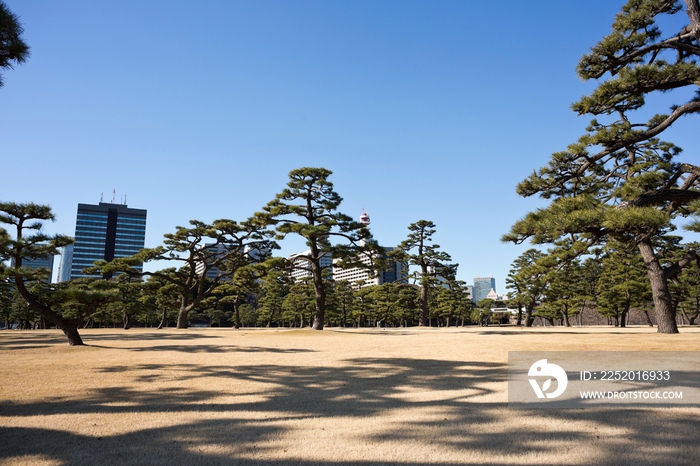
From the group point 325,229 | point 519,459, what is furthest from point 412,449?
point 325,229

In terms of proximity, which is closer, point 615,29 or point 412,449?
point 412,449

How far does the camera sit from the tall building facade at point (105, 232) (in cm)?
9806

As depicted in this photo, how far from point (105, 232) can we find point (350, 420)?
113 metres

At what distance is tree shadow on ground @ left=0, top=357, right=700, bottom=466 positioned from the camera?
8.89 feet

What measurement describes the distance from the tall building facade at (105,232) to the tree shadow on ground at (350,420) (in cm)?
10649

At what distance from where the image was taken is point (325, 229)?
60.3 feet

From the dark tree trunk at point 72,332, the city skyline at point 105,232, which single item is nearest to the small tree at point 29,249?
the dark tree trunk at point 72,332

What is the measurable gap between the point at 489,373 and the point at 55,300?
10.5m

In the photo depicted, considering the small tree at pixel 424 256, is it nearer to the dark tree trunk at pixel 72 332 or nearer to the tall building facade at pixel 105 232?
the dark tree trunk at pixel 72 332

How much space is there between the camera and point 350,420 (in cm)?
356

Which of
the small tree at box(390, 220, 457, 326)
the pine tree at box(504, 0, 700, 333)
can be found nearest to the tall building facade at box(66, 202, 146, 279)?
the small tree at box(390, 220, 457, 326)

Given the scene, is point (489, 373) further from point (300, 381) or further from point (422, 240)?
point (422, 240)

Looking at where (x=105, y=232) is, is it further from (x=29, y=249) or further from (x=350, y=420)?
(x=350, y=420)

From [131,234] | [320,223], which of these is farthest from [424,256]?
[131,234]
